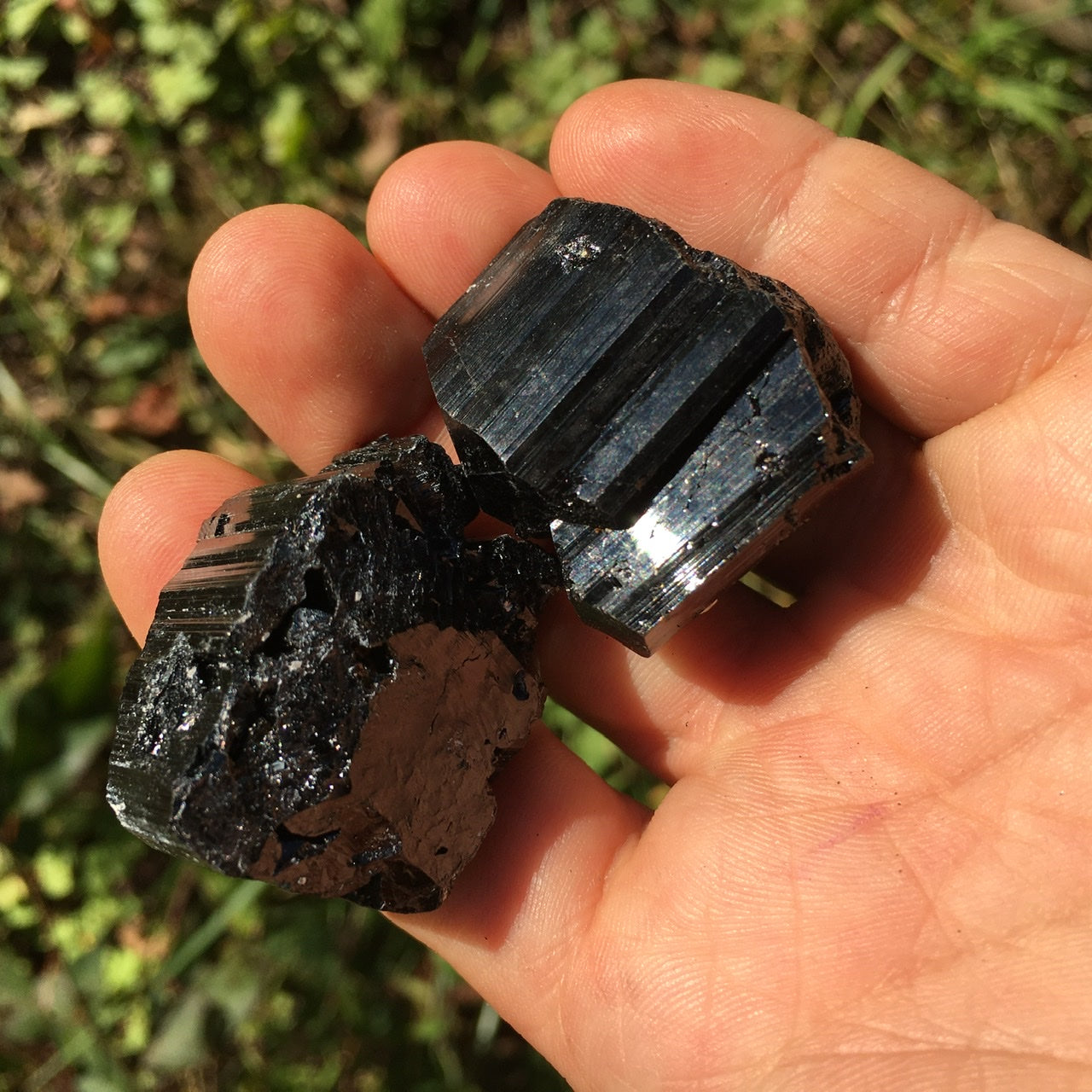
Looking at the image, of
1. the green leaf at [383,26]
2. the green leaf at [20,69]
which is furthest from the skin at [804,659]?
the green leaf at [20,69]

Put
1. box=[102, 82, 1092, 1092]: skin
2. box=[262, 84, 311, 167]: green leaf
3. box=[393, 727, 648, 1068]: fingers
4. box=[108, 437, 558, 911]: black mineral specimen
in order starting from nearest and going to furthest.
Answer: box=[102, 82, 1092, 1092]: skin
box=[108, 437, 558, 911]: black mineral specimen
box=[393, 727, 648, 1068]: fingers
box=[262, 84, 311, 167]: green leaf

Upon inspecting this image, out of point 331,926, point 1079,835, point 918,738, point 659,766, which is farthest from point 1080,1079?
point 331,926

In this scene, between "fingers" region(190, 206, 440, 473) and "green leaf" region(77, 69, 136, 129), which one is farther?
"green leaf" region(77, 69, 136, 129)

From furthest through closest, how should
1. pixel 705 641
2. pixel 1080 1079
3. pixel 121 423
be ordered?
pixel 121 423 → pixel 705 641 → pixel 1080 1079

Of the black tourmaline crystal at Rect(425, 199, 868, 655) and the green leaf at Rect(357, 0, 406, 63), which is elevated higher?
the green leaf at Rect(357, 0, 406, 63)

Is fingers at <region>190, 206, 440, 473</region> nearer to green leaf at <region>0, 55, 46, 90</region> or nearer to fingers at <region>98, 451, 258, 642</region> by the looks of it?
fingers at <region>98, 451, 258, 642</region>

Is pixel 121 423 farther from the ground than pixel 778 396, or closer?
closer

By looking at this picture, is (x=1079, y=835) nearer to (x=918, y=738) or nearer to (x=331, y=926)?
(x=918, y=738)

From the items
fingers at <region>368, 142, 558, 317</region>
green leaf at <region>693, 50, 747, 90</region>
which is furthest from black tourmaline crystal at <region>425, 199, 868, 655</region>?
green leaf at <region>693, 50, 747, 90</region>
